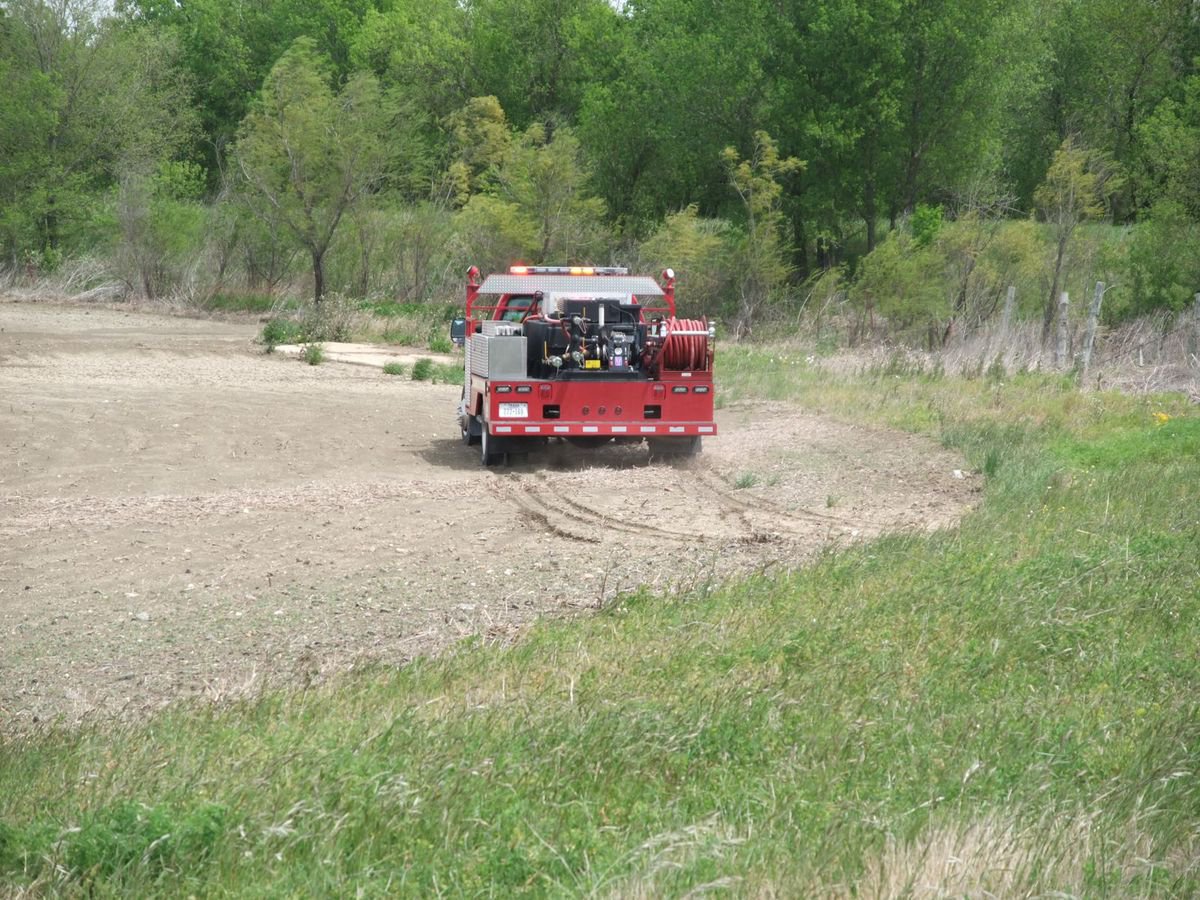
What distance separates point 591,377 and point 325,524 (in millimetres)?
4436

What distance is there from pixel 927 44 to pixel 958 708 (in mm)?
39448

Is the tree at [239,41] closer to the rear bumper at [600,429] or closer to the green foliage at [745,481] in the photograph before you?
the rear bumper at [600,429]

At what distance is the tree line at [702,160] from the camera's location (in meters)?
33.0

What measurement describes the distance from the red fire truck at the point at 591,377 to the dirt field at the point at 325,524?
0.47 metres

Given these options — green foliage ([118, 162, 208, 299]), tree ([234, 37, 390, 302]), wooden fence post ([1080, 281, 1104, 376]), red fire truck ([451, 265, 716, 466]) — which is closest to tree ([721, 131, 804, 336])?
tree ([234, 37, 390, 302])

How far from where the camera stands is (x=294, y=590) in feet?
30.4

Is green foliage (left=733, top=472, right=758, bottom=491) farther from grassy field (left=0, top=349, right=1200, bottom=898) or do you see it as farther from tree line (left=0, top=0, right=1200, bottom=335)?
tree line (left=0, top=0, right=1200, bottom=335)

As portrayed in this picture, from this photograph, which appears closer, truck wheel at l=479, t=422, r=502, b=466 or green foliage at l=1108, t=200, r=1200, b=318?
truck wheel at l=479, t=422, r=502, b=466

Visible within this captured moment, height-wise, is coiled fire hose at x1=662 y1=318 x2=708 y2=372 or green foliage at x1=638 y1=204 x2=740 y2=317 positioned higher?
green foliage at x1=638 y1=204 x2=740 y2=317

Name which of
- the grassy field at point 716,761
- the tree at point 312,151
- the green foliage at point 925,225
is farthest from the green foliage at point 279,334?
the grassy field at point 716,761

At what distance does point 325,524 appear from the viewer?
37.9 ft

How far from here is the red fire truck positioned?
49.1 ft

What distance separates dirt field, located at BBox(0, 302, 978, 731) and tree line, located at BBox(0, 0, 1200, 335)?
1469 cm

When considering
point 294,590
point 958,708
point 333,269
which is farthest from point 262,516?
point 333,269
